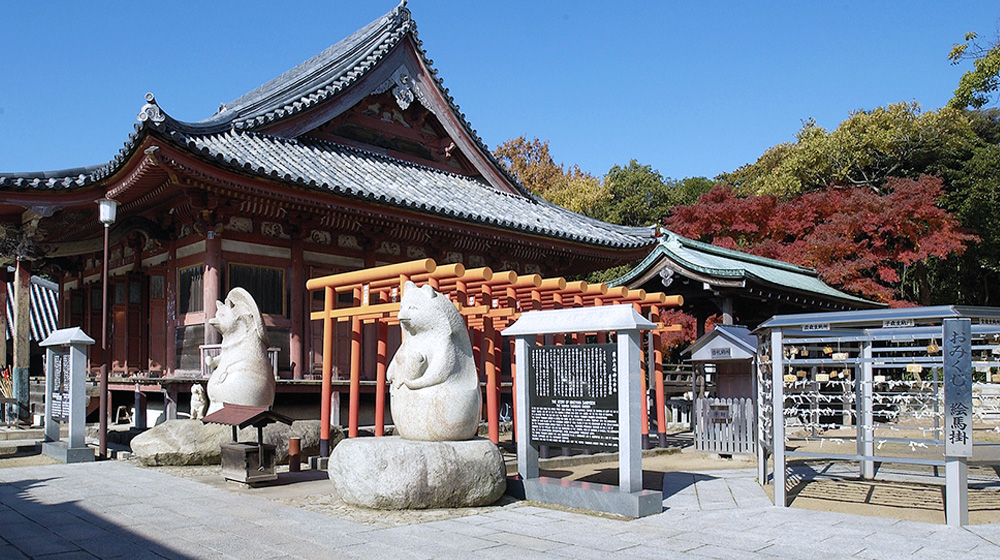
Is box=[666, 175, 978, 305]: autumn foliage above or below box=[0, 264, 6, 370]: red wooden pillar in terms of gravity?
above

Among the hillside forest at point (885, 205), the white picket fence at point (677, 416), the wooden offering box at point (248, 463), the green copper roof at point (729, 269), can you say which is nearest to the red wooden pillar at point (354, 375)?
the wooden offering box at point (248, 463)

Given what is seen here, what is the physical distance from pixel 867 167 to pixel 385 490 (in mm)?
29591

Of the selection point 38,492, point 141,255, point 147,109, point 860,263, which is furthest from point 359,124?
point 860,263

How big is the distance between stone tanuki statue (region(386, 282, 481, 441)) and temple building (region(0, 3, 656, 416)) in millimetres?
5034

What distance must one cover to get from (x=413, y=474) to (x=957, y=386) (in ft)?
17.1

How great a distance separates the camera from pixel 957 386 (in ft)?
23.1

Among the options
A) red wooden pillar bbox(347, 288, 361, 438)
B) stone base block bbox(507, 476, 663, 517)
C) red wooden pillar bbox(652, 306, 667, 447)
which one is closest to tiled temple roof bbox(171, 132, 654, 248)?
red wooden pillar bbox(347, 288, 361, 438)

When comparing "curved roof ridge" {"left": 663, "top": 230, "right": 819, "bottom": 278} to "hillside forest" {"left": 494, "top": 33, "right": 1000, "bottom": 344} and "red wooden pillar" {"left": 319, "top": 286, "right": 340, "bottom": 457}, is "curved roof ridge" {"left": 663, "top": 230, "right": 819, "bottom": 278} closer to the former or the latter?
"hillside forest" {"left": 494, "top": 33, "right": 1000, "bottom": 344}

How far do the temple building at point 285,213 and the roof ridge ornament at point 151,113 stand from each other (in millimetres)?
28

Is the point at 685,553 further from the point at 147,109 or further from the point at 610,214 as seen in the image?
the point at 610,214

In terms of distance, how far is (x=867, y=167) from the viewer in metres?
31.0

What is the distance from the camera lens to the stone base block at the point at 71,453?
1078cm

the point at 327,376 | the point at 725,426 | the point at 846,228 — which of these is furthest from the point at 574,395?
the point at 846,228

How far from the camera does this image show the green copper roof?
55.7ft
